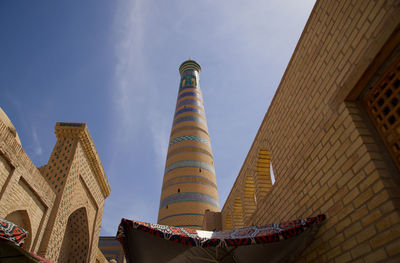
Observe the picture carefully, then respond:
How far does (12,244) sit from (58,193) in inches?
151

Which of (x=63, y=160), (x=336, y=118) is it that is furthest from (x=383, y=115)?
(x=63, y=160)

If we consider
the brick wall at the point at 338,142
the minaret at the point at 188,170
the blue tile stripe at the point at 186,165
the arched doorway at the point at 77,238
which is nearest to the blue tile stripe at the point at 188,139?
the minaret at the point at 188,170

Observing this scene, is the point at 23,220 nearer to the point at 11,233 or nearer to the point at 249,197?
the point at 11,233

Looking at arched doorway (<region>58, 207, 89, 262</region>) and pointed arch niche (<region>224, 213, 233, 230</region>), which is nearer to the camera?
arched doorway (<region>58, 207, 89, 262</region>)

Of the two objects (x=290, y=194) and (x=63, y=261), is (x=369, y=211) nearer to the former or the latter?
(x=290, y=194)

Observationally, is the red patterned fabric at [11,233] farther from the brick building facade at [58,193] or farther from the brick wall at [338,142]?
the brick wall at [338,142]

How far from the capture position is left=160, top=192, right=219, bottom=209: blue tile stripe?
12.2m

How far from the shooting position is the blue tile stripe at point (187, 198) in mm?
12219

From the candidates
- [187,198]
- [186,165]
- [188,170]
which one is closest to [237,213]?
[187,198]

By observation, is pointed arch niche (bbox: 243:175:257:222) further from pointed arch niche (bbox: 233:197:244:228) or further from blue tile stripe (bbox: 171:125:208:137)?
blue tile stripe (bbox: 171:125:208:137)

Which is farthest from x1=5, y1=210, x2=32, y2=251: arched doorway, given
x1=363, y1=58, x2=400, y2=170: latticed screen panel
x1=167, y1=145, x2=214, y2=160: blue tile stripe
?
x1=167, y1=145, x2=214, y2=160: blue tile stripe

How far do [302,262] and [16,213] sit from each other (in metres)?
4.38

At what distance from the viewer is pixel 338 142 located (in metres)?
2.38

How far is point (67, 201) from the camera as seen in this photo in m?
5.93
